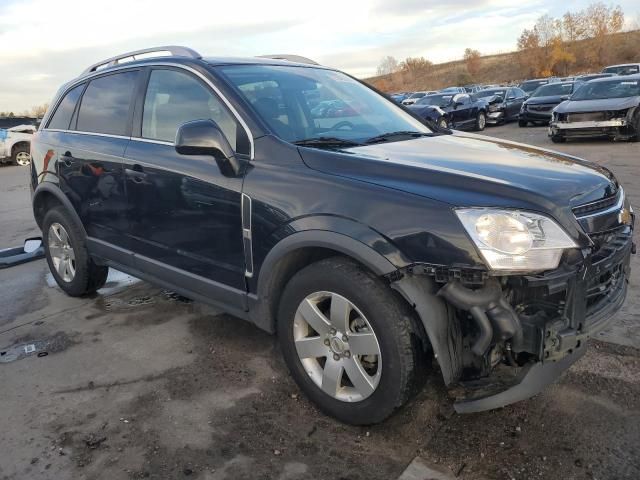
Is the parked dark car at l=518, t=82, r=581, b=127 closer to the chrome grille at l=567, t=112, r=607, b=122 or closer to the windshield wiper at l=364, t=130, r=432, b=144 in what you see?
the chrome grille at l=567, t=112, r=607, b=122

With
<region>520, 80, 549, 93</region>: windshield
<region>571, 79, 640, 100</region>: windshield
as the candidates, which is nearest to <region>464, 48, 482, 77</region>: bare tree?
<region>520, 80, 549, 93</region>: windshield

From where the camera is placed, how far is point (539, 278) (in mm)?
2268

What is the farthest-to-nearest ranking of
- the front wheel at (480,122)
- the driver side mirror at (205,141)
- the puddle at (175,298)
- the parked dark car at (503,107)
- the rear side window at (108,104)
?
the parked dark car at (503,107)
the front wheel at (480,122)
the puddle at (175,298)
the rear side window at (108,104)
the driver side mirror at (205,141)

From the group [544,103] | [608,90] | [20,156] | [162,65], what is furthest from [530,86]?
[162,65]

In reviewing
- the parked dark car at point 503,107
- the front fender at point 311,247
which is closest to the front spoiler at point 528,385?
the front fender at point 311,247

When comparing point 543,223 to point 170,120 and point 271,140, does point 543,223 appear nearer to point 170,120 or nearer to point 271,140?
point 271,140

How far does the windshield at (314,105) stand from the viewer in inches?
128

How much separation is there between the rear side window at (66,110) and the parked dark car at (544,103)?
55.0 ft

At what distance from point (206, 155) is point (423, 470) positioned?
1.97 metres

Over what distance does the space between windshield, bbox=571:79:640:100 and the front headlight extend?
13003 mm

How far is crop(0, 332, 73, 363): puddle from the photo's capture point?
3.88 metres

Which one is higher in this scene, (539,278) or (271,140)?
(271,140)

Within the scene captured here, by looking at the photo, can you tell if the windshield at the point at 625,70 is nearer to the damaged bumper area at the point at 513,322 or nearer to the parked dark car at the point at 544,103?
the parked dark car at the point at 544,103

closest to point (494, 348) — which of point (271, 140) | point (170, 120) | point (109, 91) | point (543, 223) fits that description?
point (543, 223)
